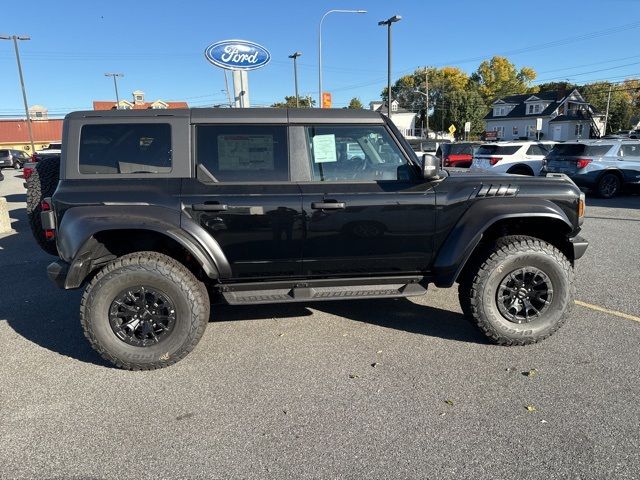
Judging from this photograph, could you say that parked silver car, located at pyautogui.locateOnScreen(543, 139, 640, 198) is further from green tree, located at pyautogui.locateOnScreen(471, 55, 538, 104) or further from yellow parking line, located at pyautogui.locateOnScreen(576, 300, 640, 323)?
green tree, located at pyautogui.locateOnScreen(471, 55, 538, 104)

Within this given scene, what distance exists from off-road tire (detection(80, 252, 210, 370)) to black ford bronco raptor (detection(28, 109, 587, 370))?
0.4 inches

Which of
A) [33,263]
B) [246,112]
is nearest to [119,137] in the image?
[246,112]

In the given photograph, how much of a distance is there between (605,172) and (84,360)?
13.9 m

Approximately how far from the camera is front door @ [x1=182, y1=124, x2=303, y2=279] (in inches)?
135

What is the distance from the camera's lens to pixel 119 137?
352 centimetres

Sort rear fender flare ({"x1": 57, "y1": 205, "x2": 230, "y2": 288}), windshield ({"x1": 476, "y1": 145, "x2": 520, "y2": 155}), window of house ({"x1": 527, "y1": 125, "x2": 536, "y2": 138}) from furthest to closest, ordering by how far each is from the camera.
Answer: window of house ({"x1": 527, "y1": 125, "x2": 536, "y2": 138}) < windshield ({"x1": 476, "y1": 145, "x2": 520, "y2": 155}) < rear fender flare ({"x1": 57, "y1": 205, "x2": 230, "y2": 288})

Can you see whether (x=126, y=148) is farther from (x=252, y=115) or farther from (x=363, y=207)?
(x=363, y=207)

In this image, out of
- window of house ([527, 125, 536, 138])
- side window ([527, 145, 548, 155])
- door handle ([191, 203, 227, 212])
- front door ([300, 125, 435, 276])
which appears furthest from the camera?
window of house ([527, 125, 536, 138])

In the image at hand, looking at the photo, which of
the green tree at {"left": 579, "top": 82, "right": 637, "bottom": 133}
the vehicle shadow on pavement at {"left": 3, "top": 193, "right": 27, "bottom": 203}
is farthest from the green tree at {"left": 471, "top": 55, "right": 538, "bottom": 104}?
the vehicle shadow on pavement at {"left": 3, "top": 193, "right": 27, "bottom": 203}

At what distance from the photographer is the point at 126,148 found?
3518 mm

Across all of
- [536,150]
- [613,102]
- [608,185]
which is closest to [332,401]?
[608,185]

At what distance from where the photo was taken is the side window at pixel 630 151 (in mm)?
13117

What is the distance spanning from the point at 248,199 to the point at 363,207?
34.8 inches

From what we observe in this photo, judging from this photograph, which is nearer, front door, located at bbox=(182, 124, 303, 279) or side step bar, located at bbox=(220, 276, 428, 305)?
front door, located at bbox=(182, 124, 303, 279)
